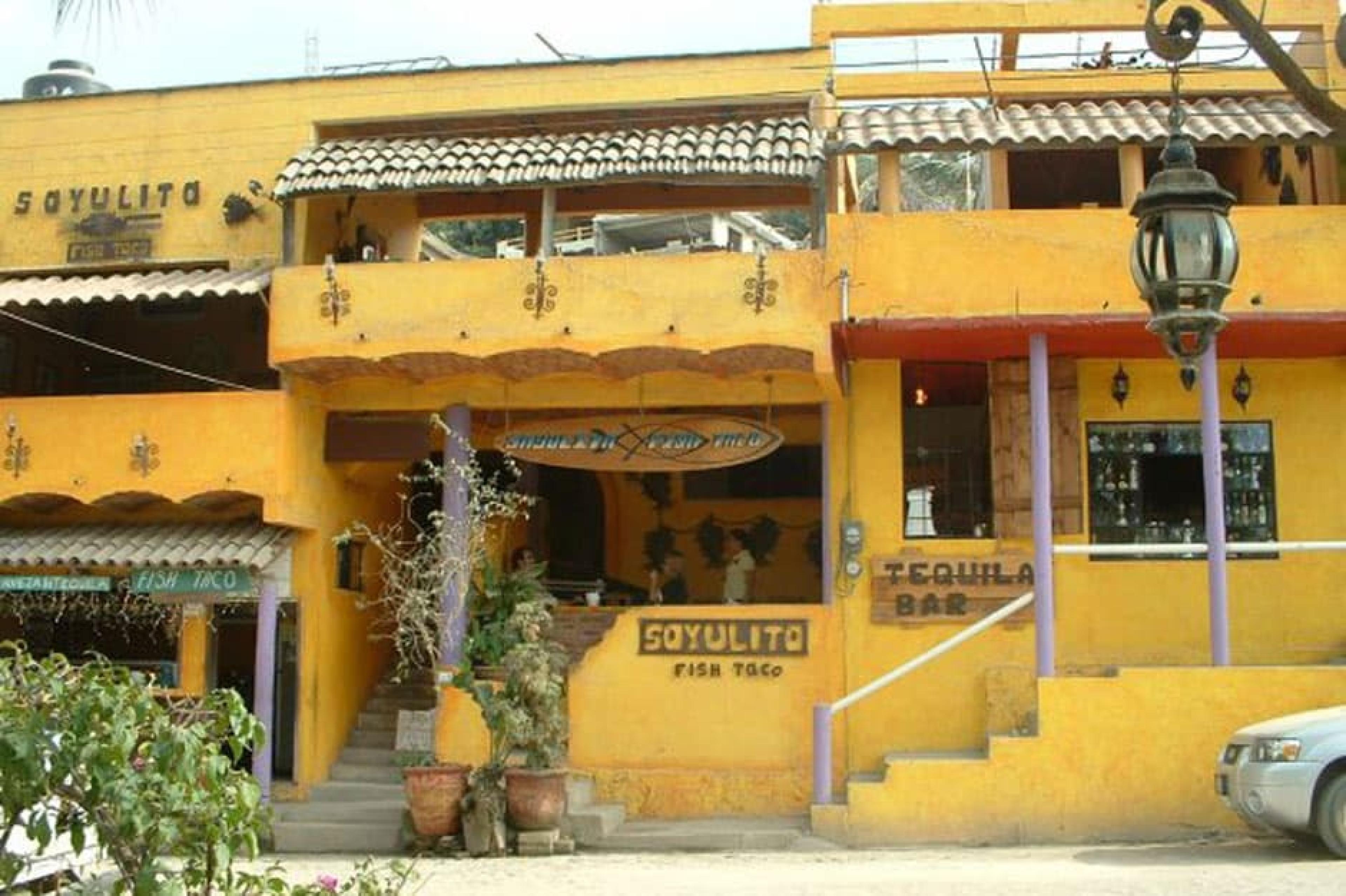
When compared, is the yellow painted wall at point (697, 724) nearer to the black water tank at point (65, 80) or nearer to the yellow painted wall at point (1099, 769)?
the yellow painted wall at point (1099, 769)

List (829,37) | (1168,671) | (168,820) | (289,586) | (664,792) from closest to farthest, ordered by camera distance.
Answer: (168,820), (1168,671), (664,792), (289,586), (829,37)

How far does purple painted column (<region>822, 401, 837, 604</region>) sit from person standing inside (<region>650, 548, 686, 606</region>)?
5040 millimetres

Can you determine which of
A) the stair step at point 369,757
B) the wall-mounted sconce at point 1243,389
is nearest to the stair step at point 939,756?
the wall-mounted sconce at point 1243,389

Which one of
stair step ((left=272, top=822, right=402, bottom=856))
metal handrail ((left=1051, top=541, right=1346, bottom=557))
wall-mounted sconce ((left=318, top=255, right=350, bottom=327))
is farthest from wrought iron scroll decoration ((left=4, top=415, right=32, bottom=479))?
metal handrail ((left=1051, top=541, right=1346, bottom=557))

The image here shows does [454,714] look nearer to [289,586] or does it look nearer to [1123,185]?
[289,586]

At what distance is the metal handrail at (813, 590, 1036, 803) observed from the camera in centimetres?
1476

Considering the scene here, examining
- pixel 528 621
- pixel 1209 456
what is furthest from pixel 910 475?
Result: pixel 528 621

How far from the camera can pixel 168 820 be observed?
6.24m

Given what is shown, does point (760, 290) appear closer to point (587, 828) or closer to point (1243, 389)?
point (1243, 389)

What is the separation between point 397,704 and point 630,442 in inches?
173

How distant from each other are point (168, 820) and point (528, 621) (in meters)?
8.73

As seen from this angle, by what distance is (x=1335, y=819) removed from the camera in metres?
12.0

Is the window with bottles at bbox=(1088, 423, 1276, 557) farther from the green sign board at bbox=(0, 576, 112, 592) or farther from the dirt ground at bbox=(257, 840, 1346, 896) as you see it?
the green sign board at bbox=(0, 576, 112, 592)

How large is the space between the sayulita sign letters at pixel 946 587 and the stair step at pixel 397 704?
556 centimetres
